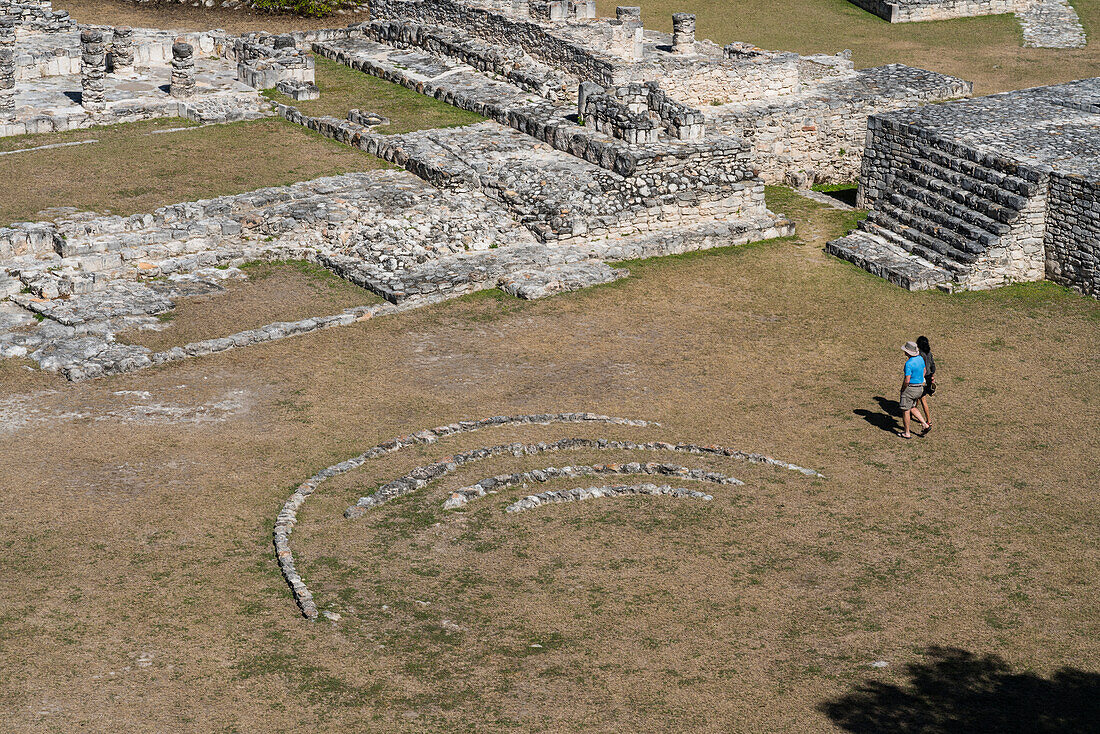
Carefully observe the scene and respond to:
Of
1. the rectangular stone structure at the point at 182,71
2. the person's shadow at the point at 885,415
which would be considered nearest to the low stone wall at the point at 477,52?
the rectangular stone structure at the point at 182,71

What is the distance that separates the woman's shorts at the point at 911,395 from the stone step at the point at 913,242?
5841 millimetres

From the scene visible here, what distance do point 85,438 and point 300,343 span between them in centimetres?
390

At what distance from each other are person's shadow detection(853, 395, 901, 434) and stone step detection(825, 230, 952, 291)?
15.4 feet

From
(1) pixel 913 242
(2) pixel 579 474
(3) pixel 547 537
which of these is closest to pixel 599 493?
(2) pixel 579 474

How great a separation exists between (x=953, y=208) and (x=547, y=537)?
12.3 m

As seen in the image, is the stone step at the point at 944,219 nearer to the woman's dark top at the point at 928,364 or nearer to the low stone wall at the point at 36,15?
the woman's dark top at the point at 928,364

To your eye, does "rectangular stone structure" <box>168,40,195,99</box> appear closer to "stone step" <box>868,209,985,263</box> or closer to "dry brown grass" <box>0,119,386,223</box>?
Result: "dry brown grass" <box>0,119,386,223</box>

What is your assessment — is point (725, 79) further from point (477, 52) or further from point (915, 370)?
point (915, 370)

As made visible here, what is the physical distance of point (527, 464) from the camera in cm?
1458

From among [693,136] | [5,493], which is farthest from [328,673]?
[693,136]

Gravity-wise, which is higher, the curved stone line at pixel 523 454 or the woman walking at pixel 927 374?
the woman walking at pixel 927 374

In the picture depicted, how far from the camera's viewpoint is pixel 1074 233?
816 inches

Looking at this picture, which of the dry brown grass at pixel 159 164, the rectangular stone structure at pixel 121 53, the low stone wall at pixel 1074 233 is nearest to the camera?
the low stone wall at pixel 1074 233

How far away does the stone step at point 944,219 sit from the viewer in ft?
69.0
